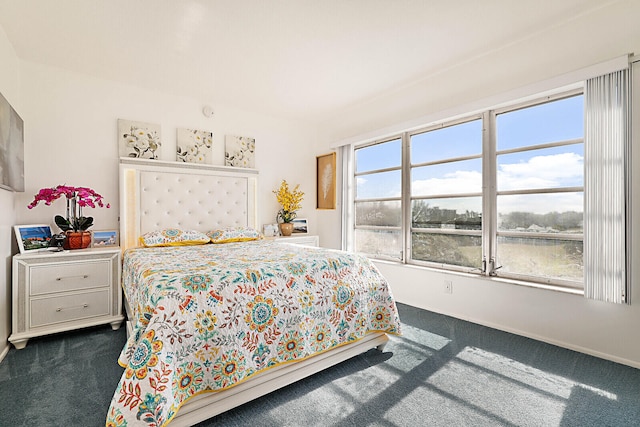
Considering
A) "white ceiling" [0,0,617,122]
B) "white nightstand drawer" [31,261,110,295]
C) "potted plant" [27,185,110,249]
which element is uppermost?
"white ceiling" [0,0,617,122]

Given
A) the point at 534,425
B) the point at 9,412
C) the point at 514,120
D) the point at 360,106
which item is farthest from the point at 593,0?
the point at 9,412

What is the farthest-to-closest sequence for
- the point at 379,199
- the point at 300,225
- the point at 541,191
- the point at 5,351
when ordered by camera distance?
the point at 300,225 < the point at 379,199 < the point at 541,191 < the point at 5,351

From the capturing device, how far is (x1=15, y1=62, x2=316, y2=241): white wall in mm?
2932

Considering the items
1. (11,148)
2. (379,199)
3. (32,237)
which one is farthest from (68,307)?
(379,199)

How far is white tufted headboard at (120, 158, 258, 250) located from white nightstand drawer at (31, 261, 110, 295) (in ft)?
1.58

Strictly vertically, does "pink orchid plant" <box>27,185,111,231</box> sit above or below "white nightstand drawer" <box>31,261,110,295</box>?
above

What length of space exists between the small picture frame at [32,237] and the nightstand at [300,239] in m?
2.29

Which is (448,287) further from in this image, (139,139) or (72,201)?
(72,201)

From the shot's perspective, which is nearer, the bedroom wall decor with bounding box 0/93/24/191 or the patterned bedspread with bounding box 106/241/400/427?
the patterned bedspread with bounding box 106/241/400/427

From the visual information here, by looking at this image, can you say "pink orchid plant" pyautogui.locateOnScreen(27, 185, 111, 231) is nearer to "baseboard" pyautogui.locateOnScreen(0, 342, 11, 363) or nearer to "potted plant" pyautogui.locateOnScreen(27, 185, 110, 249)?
"potted plant" pyautogui.locateOnScreen(27, 185, 110, 249)

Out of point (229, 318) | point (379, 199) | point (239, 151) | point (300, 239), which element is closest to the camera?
point (229, 318)

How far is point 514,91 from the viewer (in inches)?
105

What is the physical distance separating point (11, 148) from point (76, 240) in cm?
88

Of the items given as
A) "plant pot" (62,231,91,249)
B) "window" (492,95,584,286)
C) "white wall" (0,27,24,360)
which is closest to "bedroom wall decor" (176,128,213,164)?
"plant pot" (62,231,91,249)
